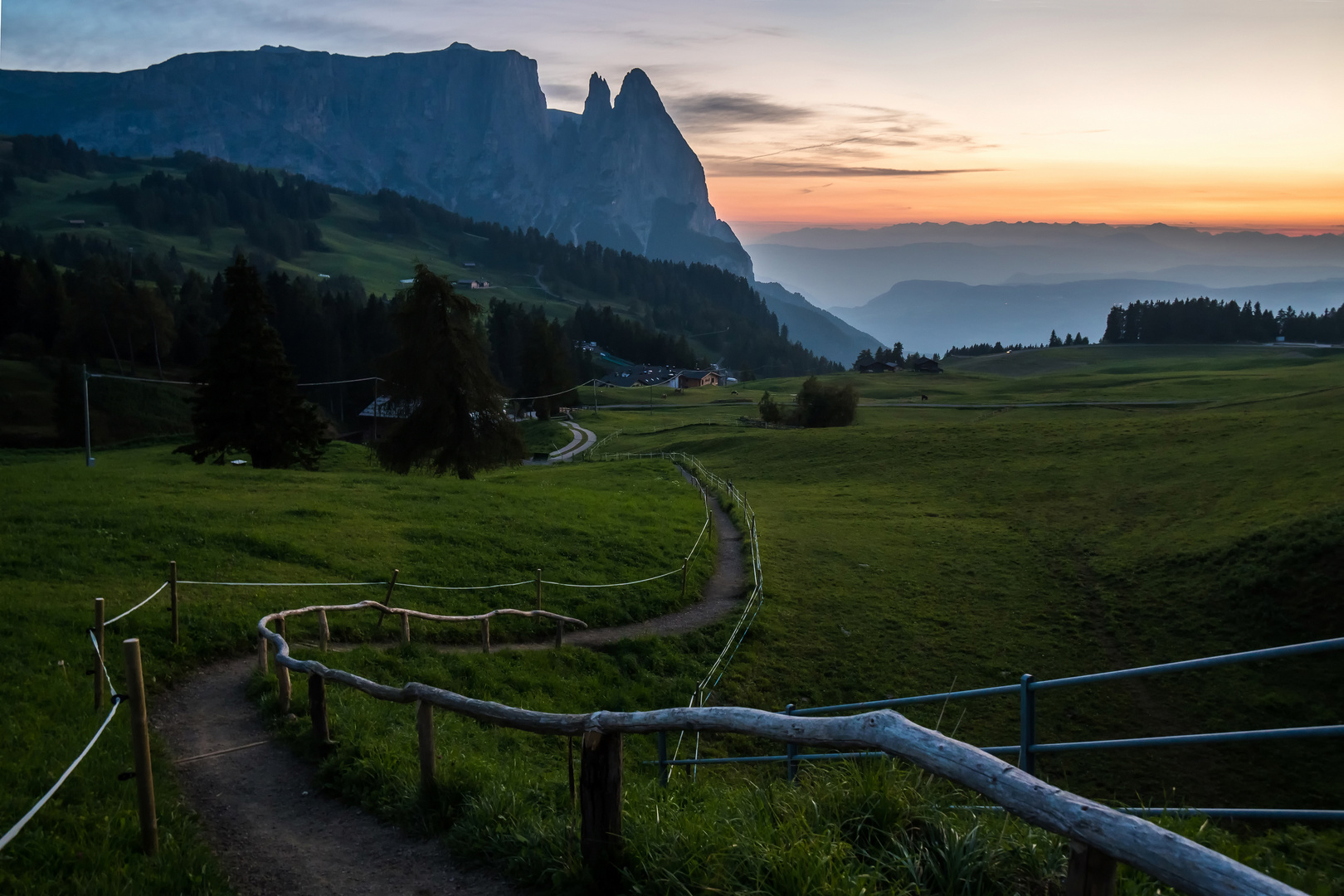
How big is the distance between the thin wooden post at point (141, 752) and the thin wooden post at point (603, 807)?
396 cm

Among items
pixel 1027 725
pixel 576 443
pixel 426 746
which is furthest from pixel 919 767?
pixel 576 443

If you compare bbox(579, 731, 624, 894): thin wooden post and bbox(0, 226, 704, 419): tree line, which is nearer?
bbox(579, 731, 624, 894): thin wooden post

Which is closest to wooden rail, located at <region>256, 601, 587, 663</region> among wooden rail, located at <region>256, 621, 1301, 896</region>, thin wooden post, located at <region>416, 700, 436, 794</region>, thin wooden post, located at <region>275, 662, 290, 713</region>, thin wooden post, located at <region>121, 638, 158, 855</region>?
thin wooden post, located at <region>275, 662, 290, 713</region>

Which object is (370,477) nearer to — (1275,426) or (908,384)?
(1275,426)

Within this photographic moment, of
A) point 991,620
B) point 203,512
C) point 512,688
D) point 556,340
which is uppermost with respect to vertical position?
point 556,340

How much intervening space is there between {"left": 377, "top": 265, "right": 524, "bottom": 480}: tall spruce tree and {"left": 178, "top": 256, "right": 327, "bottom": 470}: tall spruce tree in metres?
6.10

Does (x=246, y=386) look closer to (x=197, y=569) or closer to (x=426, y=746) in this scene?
(x=197, y=569)

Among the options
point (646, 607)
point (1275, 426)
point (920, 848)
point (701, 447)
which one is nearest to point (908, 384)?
point (701, 447)

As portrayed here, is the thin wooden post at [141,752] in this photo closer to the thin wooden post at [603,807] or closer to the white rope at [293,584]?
the thin wooden post at [603,807]

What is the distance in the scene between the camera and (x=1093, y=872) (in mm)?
4473

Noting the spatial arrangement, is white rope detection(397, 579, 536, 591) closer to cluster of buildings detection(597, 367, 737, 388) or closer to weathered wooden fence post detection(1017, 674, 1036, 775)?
weathered wooden fence post detection(1017, 674, 1036, 775)

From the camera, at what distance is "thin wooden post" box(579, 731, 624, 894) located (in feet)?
22.1

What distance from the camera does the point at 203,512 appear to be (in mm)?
27922

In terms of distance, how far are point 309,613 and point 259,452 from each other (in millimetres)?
32966
